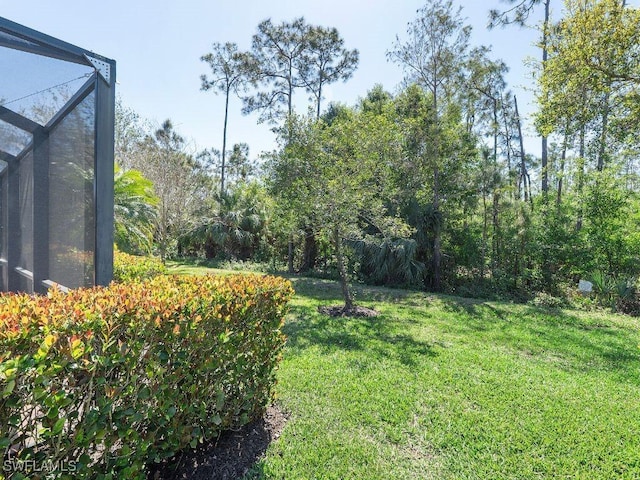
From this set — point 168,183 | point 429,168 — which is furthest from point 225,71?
point 429,168

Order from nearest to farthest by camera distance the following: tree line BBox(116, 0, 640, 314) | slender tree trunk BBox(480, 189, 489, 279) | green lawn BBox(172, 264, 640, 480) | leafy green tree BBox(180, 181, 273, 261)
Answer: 1. green lawn BBox(172, 264, 640, 480)
2. tree line BBox(116, 0, 640, 314)
3. slender tree trunk BBox(480, 189, 489, 279)
4. leafy green tree BBox(180, 181, 273, 261)

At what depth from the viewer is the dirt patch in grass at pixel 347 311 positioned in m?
6.32

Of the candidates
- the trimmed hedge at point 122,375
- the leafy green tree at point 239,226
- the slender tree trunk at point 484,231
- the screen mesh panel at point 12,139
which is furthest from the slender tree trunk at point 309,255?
the trimmed hedge at point 122,375

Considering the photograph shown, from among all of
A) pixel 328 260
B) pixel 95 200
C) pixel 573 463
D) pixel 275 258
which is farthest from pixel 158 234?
pixel 573 463

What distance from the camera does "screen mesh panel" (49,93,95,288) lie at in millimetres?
3008

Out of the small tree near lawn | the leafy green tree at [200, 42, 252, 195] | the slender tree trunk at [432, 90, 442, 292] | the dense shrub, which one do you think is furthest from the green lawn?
the leafy green tree at [200, 42, 252, 195]

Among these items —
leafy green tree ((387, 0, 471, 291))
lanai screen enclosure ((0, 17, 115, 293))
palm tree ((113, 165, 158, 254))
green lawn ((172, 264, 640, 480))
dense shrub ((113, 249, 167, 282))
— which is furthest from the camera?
leafy green tree ((387, 0, 471, 291))

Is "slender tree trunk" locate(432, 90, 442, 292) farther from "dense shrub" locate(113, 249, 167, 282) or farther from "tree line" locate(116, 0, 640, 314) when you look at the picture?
"dense shrub" locate(113, 249, 167, 282)

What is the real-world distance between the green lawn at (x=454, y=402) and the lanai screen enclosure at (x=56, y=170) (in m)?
2.32

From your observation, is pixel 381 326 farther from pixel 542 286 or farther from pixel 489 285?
pixel 542 286

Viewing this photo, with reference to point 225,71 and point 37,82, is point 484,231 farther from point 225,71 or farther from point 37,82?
point 225,71

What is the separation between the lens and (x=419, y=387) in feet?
11.0

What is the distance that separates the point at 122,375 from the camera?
59.3 inches

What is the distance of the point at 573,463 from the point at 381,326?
3.41m
